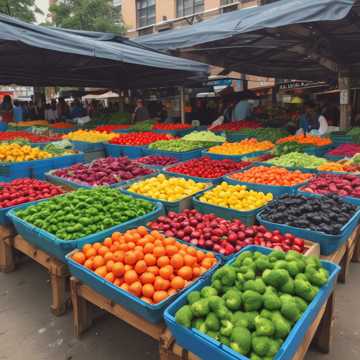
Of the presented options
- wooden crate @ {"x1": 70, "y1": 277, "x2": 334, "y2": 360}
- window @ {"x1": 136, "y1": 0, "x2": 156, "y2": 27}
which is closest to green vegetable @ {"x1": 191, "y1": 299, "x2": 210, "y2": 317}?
wooden crate @ {"x1": 70, "y1": 277, "x2": 334, "y2": 360}

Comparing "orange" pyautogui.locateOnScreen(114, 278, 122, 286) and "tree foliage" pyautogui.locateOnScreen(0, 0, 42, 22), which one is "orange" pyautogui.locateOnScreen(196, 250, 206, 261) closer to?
"orange" pyautogui.locateOnScreen(114, 278, 122, 286)

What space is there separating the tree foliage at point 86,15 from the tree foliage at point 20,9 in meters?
2.49

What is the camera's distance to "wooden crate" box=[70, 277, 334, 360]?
2.07 m

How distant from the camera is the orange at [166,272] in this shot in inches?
93.4

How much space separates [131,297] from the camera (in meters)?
2.23

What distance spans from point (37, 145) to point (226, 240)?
536 centimetres

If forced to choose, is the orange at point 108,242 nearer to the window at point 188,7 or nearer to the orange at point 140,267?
the orange at point 140,267

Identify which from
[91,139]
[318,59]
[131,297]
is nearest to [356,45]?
[318,59]

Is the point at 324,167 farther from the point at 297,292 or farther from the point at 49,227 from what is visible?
the point at 49,227

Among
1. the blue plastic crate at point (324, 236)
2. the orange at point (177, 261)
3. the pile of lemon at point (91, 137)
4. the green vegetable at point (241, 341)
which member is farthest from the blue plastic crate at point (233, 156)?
the green vegetable at point (241, 341)

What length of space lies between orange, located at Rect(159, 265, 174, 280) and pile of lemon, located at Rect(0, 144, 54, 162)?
12.8 ft

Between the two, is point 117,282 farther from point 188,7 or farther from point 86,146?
point 188,7

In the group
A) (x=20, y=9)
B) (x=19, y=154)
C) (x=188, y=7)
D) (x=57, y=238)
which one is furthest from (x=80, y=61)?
(x=188, y=7)

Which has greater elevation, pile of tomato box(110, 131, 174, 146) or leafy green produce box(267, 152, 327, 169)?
pile of tomato box(110, 131, 174, 146)
